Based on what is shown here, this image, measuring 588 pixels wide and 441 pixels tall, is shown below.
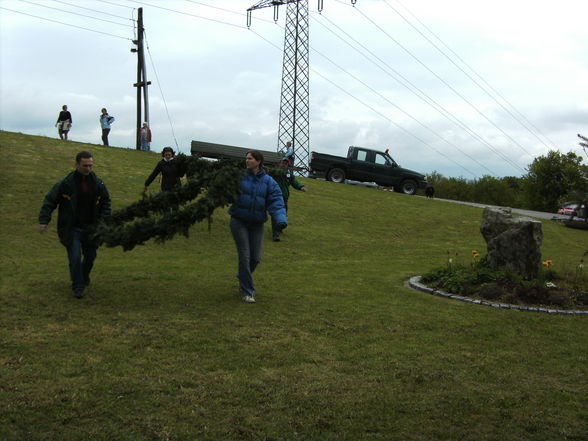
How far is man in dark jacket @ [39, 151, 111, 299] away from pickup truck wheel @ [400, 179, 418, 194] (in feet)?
84.0

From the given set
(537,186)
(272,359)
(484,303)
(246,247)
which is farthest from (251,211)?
(537,186)

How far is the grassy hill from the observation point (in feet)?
14.0

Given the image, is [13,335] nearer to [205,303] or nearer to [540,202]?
[205,303]

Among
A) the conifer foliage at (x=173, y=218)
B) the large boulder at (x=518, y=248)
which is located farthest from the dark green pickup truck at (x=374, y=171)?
the conifer foliage at (x=173, y=218)

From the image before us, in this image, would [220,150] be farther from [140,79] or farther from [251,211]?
[251,211]

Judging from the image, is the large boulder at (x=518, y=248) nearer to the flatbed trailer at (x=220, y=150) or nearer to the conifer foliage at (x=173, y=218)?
the conifer foliage at (x=173, y=218)

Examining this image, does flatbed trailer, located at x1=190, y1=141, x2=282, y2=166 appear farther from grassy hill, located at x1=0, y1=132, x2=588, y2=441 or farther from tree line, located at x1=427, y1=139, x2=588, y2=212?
grassy hill, located at x1=0, y1=132, x2=588, y2=441

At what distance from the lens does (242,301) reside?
829 cm

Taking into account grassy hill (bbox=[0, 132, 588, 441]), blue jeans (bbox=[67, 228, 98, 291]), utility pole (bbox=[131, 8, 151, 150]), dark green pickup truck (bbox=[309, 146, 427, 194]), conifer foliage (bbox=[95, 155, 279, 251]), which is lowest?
grassy hill (bbox=[0, 132, 588, 441])

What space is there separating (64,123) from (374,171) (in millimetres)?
15892

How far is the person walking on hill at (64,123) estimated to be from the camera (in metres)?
29.9

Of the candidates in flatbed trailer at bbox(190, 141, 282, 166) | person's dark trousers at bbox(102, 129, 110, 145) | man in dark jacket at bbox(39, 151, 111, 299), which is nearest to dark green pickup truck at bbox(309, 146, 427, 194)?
flatbed trailer at bbox(190, 141, 282, 166)

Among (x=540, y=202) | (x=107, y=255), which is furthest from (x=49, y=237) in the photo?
(x=540, y=202)

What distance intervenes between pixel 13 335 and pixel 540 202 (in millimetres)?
62685
